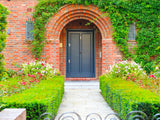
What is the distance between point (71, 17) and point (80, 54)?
2.22m

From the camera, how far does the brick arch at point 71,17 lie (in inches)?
372

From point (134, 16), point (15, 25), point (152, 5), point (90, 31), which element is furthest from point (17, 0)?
point (152, 5)

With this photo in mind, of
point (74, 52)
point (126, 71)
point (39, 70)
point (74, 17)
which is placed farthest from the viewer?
point (74, 52)

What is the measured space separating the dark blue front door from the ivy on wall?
1960mm

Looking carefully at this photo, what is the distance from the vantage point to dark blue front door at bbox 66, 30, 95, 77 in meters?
11.0

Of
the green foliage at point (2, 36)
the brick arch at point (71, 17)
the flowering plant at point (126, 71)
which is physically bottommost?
the flowering plant at point (126, 71)

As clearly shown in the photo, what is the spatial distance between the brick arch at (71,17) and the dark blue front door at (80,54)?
1.50 m

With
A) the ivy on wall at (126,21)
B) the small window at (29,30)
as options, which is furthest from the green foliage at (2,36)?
the small window at (29,30)

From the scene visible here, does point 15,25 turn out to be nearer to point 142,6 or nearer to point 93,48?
point 93,48

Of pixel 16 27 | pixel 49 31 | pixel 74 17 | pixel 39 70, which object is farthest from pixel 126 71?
pixel 16 27

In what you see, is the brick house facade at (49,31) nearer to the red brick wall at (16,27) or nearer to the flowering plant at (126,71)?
the red brick wall at (16,27)

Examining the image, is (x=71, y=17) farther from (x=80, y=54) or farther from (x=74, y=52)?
(x=80, y=54)

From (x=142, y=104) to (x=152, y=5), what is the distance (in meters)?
7.11

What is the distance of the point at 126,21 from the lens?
9375 mm
